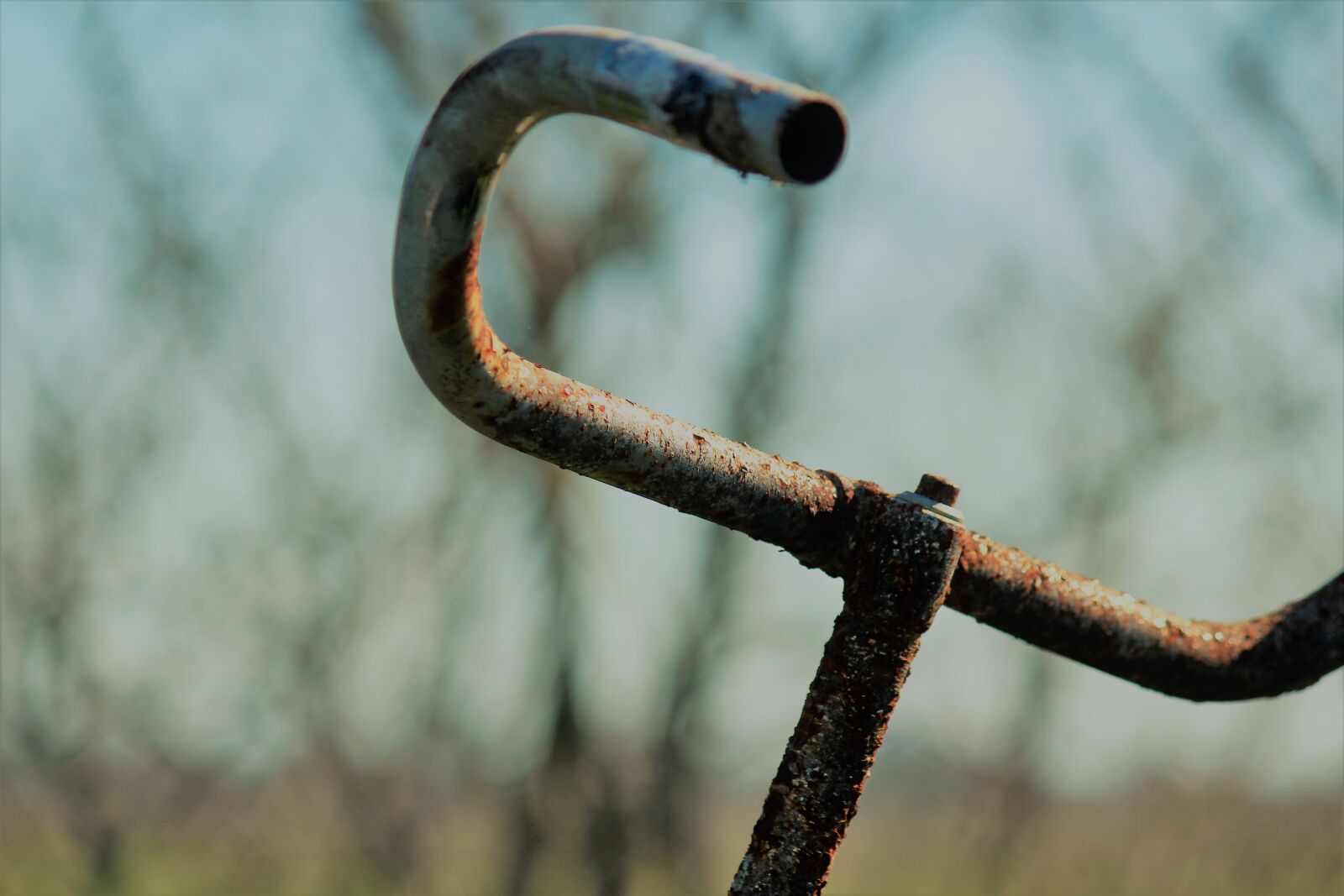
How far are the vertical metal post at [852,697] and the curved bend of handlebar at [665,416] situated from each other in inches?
2.5

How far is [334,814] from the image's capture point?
43.0 ft

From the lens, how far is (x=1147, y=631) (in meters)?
1.72

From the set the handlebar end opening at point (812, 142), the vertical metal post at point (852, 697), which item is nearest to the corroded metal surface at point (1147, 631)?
the vertical metal post at point (852, 697)

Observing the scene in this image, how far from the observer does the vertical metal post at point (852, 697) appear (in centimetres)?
140

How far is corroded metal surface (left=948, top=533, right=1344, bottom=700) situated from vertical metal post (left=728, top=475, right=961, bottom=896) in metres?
0.12

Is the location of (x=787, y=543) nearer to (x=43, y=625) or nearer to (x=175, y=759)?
(x=43, y=625)

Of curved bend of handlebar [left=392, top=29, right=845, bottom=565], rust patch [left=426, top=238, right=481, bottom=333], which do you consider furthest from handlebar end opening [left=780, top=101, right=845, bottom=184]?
rust patch [left=426, top=238, right=481, bottom=333]

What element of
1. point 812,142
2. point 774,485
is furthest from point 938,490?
point 812,142

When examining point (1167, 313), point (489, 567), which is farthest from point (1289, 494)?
point (489, 567)

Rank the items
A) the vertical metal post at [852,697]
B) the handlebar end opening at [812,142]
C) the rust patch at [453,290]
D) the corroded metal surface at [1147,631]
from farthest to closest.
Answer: the corroded metal surface at [1147,631] → the vertical metal post at [852,697] → the rust patch at [453,290] → the handlebar end opening at [812,142]

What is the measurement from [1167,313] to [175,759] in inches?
457

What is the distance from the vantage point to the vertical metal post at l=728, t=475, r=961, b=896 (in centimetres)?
140

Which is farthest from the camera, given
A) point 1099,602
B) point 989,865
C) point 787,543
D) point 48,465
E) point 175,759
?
point 989,865

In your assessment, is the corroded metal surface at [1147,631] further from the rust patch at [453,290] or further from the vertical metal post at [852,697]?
the rust patch at [453,290]
